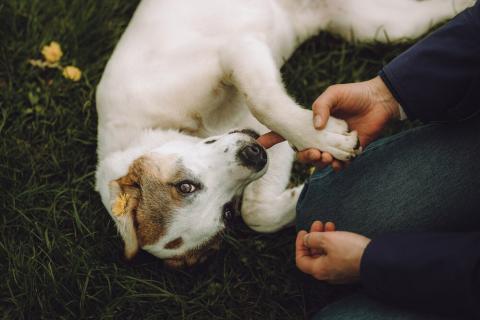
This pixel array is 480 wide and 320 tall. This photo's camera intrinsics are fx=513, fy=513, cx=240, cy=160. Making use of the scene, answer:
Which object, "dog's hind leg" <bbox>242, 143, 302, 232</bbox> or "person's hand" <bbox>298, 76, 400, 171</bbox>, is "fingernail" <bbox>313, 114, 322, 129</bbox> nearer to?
"person's hand" <bbox>298, 76, 400, 171</bbox>

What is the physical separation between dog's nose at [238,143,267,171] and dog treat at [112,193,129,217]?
2.34 feet

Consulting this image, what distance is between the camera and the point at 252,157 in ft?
9.33

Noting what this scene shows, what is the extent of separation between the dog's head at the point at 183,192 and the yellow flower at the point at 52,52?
1.46 metres

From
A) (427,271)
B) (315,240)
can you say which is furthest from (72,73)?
(427,271)

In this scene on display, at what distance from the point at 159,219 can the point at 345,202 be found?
3.53 ft

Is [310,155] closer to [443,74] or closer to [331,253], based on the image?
[331,253]

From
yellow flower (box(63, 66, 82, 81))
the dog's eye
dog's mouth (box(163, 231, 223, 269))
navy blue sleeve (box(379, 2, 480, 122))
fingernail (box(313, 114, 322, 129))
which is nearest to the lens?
navy blue sleeve (box(379, 2, 480, 122))

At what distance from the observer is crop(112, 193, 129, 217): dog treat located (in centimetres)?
293

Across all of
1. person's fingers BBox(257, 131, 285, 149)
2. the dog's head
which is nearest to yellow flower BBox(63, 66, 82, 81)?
the dog's head

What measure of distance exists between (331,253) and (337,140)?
59 centimetres

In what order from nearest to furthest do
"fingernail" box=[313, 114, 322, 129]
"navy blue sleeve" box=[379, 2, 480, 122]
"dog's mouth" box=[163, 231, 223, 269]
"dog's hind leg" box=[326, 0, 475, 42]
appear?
"navy blue sleeve" box=[379, 2, 480, 122]
"fingernail" box=[313, 114, 322, 129]
"dog's mouth" box=[163, 231, 223, 269]
"dog's hind leg" box=[326, 0, 475, 42]

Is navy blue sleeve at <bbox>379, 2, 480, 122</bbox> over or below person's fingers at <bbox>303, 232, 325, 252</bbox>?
over

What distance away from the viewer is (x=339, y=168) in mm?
2836

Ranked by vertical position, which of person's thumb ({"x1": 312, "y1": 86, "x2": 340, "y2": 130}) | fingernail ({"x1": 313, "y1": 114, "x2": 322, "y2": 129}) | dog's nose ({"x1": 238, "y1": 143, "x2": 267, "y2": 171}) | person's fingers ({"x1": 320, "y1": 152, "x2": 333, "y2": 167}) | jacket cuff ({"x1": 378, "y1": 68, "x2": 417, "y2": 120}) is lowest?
dog's nose ({"x1": 238, "y1": 143, "x2": 267, "y2": 171})
